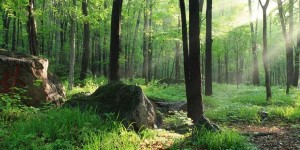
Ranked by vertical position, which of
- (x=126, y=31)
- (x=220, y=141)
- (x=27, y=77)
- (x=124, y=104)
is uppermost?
(x=126, y=31)

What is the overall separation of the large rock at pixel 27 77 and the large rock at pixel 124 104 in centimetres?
217

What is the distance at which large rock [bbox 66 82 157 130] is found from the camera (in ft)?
23.8

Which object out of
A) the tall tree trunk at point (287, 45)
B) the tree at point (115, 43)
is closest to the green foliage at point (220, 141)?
the tree at point (115, 43)

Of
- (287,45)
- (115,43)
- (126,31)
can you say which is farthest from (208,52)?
(126,31)

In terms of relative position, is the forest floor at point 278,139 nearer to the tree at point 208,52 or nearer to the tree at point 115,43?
the tree at point 115,43

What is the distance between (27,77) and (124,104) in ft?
14.4

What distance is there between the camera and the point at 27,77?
10164mm

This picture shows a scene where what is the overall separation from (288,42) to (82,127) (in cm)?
1978

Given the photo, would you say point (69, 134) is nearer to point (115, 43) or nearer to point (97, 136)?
point (97, 136)

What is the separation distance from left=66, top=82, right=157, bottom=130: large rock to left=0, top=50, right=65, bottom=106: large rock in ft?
7.11

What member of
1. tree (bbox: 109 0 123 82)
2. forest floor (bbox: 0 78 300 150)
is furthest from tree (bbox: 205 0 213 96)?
forest floor (bbox: 0 78 300 150)

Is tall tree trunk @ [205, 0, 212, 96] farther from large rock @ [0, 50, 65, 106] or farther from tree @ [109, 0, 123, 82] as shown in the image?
large rock @ [0, 50, 65, 106]

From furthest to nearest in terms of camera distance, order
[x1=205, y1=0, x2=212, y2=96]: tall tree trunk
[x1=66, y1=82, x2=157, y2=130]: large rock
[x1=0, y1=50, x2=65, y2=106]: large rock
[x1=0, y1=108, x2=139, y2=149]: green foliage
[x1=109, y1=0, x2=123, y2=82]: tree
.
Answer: [x1=205, y1=0, x2=212, y2=96]: tall tree trunk, [x1=109, y1=0, x2=123, y2=82]: tree, [x1=0, y1=50, x2=65, y2=106]: large rock, [x1=66, y1=82, x2=157, y2=130]: large rock, [x1=0, y1=108, x2=139, y2=149]: green foliage

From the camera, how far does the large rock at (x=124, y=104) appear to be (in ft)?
23.8
